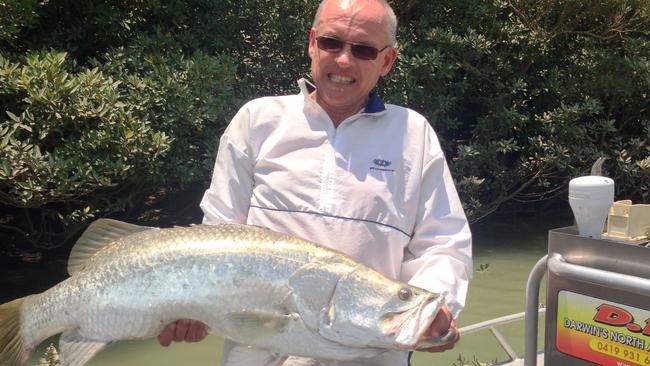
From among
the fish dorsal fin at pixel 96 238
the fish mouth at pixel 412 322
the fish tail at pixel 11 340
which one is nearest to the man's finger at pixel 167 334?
the fish dorsal fin at pixel 96 238

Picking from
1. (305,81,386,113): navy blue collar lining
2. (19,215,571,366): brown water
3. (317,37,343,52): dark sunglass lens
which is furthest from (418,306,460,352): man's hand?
(19,215,571,366): brown water

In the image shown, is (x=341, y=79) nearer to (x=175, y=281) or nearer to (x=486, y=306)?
(x=175, y=281)

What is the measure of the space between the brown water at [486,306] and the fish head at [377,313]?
343 cm

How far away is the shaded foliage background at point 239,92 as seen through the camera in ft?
19.9

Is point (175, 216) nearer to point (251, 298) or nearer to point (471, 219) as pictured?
point (471, 219)

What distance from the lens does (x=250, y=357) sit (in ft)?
6.79

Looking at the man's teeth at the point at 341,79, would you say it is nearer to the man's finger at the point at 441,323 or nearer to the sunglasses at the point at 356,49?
the sunglasses at the point at 356,49

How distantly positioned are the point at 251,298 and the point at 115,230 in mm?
606

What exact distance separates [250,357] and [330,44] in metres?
1.13

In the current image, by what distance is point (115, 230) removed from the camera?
7.27 feet

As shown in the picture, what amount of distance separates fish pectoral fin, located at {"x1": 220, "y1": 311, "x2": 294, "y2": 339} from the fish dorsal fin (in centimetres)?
51

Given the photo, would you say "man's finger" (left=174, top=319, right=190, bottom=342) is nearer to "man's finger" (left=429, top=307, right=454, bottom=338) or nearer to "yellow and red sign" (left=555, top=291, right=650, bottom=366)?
"man's finger" (left=429, top=307, right=454, bottom=338)

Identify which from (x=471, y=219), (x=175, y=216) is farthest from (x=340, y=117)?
(x=471, y=219)

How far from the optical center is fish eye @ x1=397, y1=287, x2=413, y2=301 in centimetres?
187
